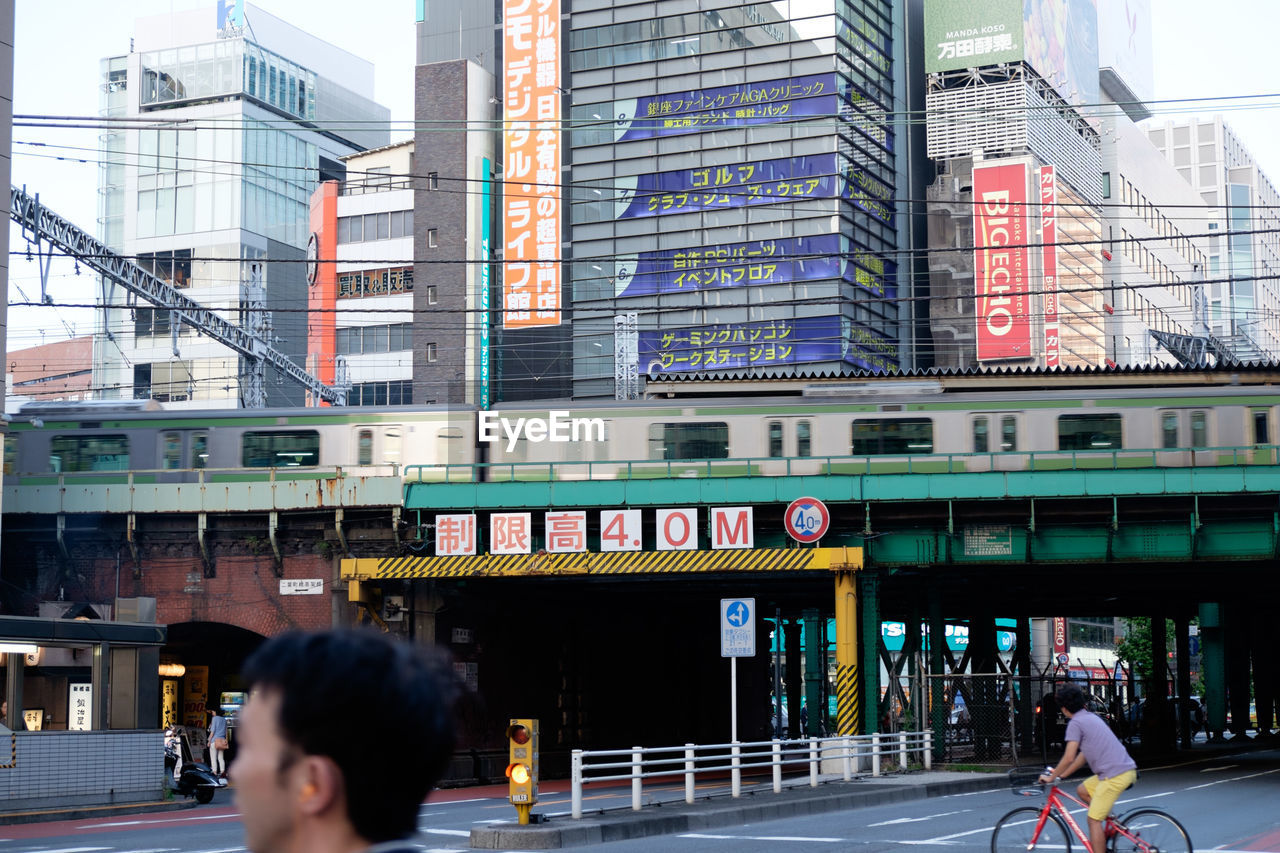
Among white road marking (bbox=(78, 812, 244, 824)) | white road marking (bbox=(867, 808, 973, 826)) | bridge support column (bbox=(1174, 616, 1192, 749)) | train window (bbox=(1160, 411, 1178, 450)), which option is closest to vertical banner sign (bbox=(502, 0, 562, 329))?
bridge support column (bbox=(1174, 616, 1192, 749))

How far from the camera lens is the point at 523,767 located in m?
19.7

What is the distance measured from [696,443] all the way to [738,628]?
15795 mm

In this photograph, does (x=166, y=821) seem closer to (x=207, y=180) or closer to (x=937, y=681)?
(x=937, y=681)

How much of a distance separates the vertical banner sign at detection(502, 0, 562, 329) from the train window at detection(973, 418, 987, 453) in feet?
130

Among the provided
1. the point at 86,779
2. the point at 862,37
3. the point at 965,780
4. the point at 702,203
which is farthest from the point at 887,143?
the point at 86,779

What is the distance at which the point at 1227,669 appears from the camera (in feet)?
244

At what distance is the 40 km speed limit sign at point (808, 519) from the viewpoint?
116 ft

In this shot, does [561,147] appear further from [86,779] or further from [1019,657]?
[86,779]

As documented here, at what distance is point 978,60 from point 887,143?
901cm

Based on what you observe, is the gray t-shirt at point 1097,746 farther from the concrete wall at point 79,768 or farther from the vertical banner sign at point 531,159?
the vertical banner sign at point 531,159

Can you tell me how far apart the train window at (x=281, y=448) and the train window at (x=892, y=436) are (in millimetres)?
14592

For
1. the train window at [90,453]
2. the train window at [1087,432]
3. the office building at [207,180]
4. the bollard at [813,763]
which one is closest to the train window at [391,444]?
the train window at [90,453]

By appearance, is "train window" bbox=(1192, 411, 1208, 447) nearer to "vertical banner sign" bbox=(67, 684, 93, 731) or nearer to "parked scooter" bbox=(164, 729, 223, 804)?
"parked scooter" bbox=(164, 729, 223, 804)

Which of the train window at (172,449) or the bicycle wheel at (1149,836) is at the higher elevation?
the train window at (172,449)
